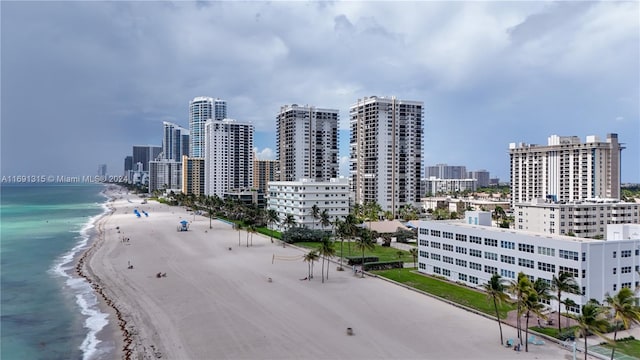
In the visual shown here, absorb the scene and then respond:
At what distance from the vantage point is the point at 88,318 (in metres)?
40.4

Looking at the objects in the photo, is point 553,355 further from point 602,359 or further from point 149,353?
point 149,353

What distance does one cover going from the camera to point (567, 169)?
403 feet

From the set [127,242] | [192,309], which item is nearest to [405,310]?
[192,309]

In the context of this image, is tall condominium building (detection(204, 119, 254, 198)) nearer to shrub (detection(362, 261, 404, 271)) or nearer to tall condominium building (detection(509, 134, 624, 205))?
tall condominium building (detection(509, 134, 624, 205))

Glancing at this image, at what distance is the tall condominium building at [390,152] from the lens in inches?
5266

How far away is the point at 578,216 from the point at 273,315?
7003 cm

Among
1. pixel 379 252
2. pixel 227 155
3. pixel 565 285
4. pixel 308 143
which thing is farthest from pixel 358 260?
pixel 227 155

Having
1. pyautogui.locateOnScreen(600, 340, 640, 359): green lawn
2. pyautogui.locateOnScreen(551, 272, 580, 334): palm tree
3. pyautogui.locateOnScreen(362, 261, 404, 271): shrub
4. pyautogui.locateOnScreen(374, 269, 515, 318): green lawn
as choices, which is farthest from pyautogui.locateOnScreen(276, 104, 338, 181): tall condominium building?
pyautogui.locateOnScreen(600, 340, 640, 359): green lawn

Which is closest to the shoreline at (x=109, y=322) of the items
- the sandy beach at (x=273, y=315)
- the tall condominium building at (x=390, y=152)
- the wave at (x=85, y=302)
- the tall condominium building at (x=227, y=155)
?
the sandy beach at (x=273, y=315)

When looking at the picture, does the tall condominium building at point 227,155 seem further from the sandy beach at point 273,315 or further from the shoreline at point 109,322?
the sandy beach at point 273,315

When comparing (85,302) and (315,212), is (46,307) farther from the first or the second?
(315,212)

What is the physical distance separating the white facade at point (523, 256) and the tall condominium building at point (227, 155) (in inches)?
5304

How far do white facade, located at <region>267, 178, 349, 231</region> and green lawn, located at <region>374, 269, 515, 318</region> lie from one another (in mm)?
35400

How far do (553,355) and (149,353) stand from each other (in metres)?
29.1
